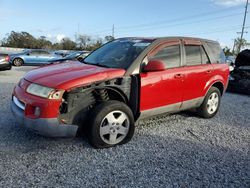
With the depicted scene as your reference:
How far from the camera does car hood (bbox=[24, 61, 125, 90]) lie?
3.59 m

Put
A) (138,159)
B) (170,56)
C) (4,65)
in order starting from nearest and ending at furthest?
(138,159) < (170,56) < (4,65)

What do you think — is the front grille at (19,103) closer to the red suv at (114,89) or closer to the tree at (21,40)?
the red suv at (114,89)

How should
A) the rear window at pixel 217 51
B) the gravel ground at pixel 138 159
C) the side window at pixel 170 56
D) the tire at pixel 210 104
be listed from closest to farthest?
the gravel ground at pixel 138 159
the side window at pixel 170 56
the tire at pixel 210 104
the rear window at pixel 217 51

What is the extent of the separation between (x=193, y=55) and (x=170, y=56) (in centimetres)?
73

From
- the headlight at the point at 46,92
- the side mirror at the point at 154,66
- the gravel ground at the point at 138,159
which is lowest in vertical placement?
the gravel ground at the point at 138,159

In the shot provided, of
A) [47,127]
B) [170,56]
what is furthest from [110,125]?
[170,56]

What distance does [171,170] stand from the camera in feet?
11.0

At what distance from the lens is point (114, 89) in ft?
13.2

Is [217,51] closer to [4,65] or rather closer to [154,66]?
[154,66]

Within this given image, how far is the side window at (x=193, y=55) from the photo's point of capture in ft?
16.7

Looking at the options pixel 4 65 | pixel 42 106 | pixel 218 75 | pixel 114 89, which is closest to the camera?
pixel 42 106

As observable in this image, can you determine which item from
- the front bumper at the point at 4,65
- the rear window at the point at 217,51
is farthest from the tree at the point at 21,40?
the rear window at the point at 217,51

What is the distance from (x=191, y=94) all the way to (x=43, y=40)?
61563 millimetres

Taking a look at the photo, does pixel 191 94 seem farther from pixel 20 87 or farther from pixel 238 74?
pixel 238 74
